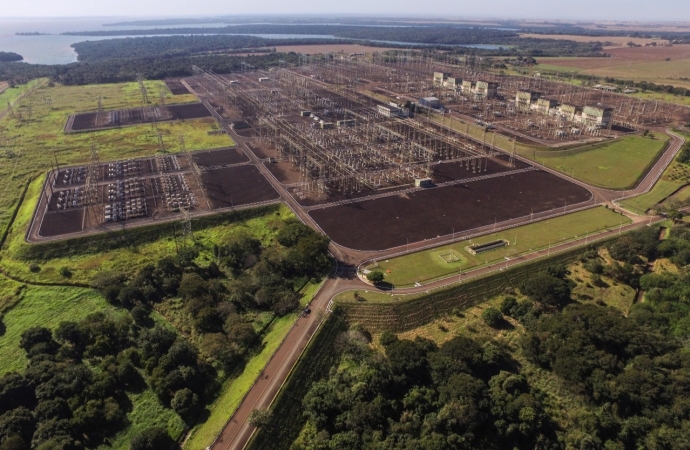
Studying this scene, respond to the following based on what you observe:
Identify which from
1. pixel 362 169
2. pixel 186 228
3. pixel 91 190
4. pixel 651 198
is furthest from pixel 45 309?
pixel 651 198

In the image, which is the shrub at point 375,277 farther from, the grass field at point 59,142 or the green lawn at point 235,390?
the grass field at point 59,142

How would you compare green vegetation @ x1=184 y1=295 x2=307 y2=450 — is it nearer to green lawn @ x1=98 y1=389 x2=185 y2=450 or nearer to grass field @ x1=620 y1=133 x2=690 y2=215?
green lawn @ x1=98 y1=389 x2=185 y2=450

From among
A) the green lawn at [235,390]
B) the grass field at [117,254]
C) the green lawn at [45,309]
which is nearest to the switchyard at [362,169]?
the grass field at [117,254]

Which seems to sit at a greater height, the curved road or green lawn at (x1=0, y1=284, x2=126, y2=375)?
the curved road

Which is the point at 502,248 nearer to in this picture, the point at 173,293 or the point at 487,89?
the point at 173,293

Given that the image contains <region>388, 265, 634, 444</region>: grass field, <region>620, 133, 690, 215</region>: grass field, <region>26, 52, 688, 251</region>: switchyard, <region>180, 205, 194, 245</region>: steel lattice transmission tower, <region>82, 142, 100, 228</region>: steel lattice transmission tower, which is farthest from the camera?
<region>620, 133, 690, 215</region>: grass field

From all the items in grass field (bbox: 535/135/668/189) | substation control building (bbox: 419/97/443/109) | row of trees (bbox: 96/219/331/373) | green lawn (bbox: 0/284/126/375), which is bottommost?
green lawn (bbox: 0/284/126/375)

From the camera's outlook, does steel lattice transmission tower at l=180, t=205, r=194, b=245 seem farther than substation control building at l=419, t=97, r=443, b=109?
No

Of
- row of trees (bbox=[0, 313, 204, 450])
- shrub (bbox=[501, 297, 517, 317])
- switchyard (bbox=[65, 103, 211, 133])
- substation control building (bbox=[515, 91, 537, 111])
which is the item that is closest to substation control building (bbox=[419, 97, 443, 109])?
substation control building (bbox=[515, 91, 537, 111])
